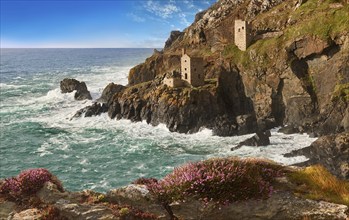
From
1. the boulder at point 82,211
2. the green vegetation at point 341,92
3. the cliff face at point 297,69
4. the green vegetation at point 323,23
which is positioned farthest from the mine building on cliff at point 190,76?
the boulder at point 82,211

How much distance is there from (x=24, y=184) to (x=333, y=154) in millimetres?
41013

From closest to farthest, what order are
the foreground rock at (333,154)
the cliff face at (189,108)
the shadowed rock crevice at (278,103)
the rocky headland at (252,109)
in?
the rocky headland at (252,109), the foreground rock at (333,154), the cliff face at (189,108), the shadowed rock crevice at (278,103)

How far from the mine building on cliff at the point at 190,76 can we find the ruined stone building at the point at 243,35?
12136 millimetres

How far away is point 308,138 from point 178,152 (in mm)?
20905

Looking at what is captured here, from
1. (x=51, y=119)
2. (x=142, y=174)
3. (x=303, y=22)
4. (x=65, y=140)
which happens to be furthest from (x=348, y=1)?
(x=51, y=119)

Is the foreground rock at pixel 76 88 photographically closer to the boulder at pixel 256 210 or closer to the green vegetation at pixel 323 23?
the green vegetation at pixel 323 23

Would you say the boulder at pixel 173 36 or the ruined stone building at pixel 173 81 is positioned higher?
the boulder at pixel 173 36

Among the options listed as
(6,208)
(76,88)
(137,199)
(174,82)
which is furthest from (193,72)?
(6,208)

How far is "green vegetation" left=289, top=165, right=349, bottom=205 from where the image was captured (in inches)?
425

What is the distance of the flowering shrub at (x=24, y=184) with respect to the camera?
10312 millimetres

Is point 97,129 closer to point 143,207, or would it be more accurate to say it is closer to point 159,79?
point 159,79

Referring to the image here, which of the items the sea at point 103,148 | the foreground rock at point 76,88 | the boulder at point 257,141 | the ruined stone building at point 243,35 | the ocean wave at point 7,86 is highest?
the ruined stone building at point 243,35

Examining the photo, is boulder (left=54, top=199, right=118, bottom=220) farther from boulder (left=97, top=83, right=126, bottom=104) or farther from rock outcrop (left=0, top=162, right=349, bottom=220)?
boulder (left=97, top=83, right=126, bottom=104)

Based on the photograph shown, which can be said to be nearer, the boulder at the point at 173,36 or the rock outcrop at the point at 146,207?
the rock outcrop at the point at 146,207
